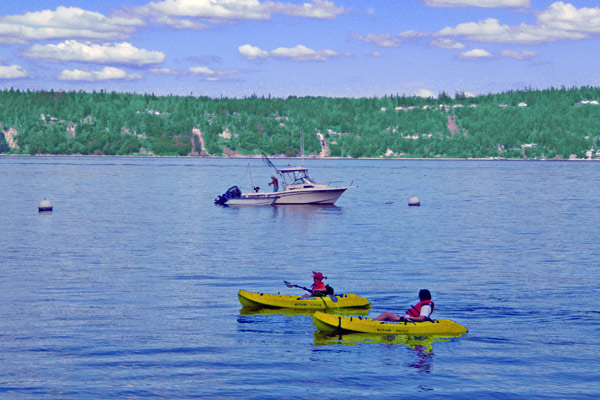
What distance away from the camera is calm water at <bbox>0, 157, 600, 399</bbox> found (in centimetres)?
2209

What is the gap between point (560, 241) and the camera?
55.4m

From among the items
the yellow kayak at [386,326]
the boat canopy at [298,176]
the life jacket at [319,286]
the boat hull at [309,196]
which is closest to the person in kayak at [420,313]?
the yellow kayak at [386,326]

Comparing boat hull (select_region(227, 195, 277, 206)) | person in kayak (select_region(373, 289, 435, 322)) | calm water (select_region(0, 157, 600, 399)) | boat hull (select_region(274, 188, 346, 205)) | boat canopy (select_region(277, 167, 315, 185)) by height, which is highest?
boat canopy (select_region(277, 167, 315, 185))

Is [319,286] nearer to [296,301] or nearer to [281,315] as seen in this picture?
[296,301]

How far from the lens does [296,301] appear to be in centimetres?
3069

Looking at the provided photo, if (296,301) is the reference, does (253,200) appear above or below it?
above

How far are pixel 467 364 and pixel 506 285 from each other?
44.2 feet

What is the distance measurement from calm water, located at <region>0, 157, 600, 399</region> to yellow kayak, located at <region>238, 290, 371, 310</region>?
714 millimetres

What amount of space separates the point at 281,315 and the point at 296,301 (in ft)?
2.81

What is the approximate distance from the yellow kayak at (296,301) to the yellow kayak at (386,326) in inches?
133

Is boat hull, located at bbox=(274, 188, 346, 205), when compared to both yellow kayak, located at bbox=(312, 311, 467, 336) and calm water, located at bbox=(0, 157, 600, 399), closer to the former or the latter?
calm water, located at bbox=(0, 157, 600, 399)

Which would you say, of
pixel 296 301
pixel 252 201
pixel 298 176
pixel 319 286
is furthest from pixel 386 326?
pixel 252 201

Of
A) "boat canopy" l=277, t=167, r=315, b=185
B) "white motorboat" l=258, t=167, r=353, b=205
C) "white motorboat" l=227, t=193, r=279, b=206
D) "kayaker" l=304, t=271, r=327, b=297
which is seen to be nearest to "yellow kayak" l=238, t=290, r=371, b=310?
"kayaker" l=304, t=271, r=327, b=297

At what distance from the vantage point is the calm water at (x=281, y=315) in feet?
72.5
